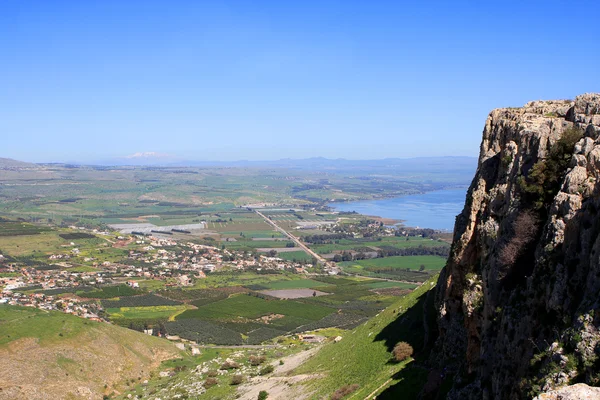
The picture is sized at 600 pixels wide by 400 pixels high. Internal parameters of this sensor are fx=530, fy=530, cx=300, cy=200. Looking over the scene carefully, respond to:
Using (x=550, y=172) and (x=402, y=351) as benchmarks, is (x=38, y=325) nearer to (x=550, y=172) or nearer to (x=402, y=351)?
(x=402, y=351)

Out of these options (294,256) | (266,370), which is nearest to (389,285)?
(294,256)

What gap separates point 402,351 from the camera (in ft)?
91.9

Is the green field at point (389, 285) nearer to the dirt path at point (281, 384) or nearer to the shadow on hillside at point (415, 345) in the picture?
the dirt path at point (281, 384)

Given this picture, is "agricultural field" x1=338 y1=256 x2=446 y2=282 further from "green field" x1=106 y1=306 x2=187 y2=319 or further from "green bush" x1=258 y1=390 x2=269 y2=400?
"green bush" x1=258 y1=390 x2=269 y2=400

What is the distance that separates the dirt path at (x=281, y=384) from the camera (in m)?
32.0

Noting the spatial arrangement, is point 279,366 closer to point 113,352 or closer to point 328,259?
point 113,352

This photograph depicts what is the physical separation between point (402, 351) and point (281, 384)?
34.4 feet

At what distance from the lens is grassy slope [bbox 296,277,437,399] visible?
87.6 ft

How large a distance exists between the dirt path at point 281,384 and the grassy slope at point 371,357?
1021 mm

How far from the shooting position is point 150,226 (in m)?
191

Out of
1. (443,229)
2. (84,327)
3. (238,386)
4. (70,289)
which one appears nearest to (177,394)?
(238,386)

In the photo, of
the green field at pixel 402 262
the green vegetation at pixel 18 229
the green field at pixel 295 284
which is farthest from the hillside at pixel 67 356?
the green vegetation at pixel 18 229

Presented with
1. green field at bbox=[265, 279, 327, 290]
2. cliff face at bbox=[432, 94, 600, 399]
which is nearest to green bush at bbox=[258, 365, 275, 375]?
cliff face at bbox=[432, 94, 600, 399]

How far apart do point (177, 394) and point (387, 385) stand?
70.5 feet
